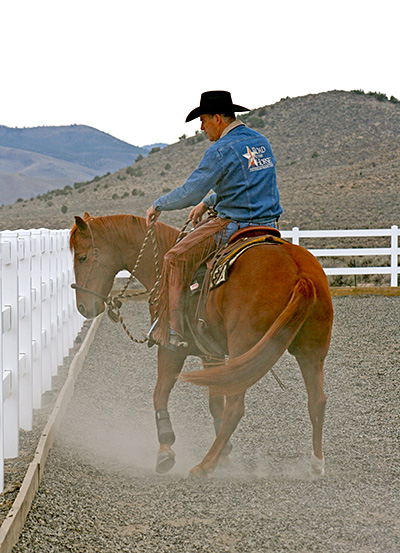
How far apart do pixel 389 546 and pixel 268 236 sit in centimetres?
198

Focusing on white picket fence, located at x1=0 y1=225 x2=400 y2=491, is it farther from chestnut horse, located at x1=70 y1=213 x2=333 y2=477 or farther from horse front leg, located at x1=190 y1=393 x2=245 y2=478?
horse front leg, located at x1=190 y1=393 x2=245 y2=478

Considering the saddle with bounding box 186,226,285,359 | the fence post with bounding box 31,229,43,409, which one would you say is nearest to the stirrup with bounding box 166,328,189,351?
the saddle with bounding box 186,226,285,359

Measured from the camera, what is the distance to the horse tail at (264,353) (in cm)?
446

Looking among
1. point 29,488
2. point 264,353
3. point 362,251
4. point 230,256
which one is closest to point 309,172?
point 362,251

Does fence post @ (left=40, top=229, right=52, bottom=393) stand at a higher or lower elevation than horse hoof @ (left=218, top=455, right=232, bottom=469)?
higher

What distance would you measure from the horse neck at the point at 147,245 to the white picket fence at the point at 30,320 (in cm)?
81

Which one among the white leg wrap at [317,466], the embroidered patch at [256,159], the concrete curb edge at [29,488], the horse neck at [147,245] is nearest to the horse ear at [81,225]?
the horse neck at [147,245]

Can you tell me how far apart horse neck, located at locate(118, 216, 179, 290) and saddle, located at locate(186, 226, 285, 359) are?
55cm

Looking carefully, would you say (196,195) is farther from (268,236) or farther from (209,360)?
(209,360)

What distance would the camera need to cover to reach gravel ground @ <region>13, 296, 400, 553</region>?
3.87 metres

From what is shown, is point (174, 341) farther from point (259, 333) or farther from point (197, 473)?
point (197, 473)

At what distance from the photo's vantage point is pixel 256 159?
4.93m

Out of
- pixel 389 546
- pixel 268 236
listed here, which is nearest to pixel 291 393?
pixel 268 236

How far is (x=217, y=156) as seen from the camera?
4867 millimetres
